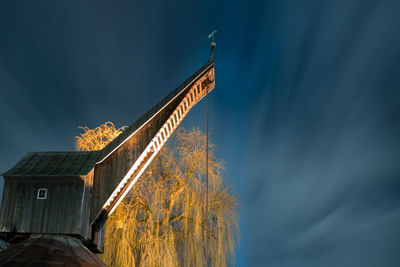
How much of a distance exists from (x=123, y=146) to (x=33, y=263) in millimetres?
5945

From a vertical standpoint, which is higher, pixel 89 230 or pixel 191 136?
pixel 191 136

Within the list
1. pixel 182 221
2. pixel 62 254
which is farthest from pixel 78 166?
pixel 182 221

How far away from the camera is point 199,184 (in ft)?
70.0

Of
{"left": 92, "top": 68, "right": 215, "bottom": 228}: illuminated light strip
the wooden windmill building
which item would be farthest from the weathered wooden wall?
{"left": 92, "top": 68, "right": 215, "bottom": 228}: illuminated light strip

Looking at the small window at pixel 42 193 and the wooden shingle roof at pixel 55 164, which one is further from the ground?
the wooden shingle roof at pixel 55 164

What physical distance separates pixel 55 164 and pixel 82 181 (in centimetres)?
174

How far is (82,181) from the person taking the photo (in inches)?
612

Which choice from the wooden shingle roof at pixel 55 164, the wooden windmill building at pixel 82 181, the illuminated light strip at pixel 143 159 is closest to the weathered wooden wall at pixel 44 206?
the wooden windmill building at pixel 82 181

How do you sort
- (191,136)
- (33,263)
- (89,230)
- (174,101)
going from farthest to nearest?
(191,136) → (174,101) → (89,230) → (33,263)

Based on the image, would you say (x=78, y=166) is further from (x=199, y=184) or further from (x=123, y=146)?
(x=199, y=184)

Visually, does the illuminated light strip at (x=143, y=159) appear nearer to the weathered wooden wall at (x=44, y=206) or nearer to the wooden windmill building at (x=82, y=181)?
the wooden windmill building at (x=82, y=181)

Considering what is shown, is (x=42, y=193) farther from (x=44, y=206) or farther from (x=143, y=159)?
(x=143, y=159)

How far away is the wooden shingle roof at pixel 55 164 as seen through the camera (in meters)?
15.9

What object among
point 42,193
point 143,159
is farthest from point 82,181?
point 143,159
